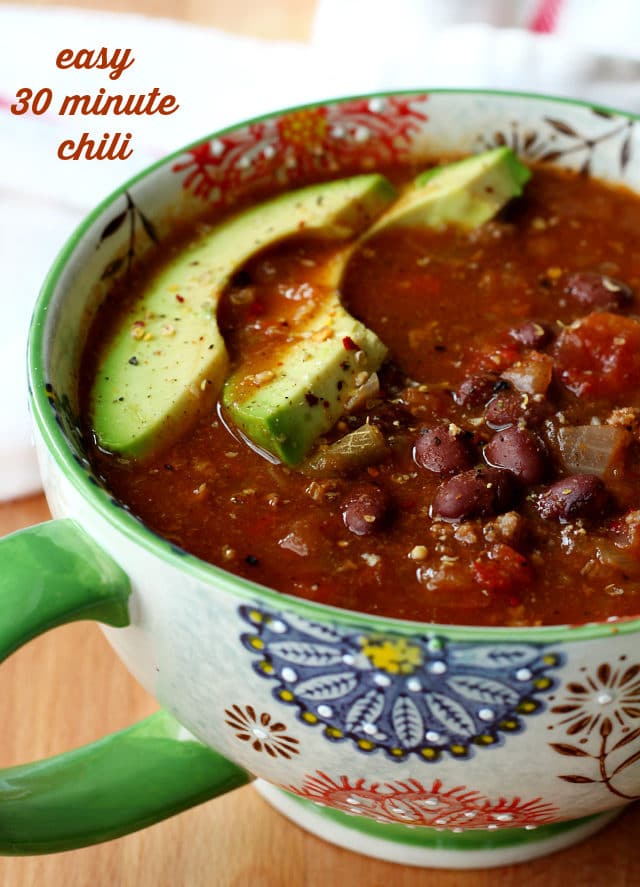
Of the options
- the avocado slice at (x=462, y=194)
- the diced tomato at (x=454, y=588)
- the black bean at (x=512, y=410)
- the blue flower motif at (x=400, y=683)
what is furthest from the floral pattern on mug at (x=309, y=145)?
the blue flower motif at (x=400, y=683)

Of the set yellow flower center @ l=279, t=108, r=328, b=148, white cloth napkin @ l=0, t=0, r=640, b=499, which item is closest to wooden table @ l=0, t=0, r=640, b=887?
white cloth napkin @ l=0, t=0, r=640, b=499

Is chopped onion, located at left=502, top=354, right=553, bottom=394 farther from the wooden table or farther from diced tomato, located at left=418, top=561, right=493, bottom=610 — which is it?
the wooden table

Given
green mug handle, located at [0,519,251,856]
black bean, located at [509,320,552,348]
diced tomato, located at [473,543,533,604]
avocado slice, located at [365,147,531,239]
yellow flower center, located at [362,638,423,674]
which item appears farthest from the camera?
avocado slice, located at [365,147,531,239]

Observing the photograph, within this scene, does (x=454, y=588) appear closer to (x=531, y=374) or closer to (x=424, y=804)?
(x=424, y=804)

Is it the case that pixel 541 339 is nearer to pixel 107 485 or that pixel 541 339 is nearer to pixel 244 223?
pixel 244 223

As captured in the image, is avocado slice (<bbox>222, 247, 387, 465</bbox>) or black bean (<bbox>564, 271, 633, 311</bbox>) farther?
black bean (<bbox>564, 271, 633, 311</bbox>)
